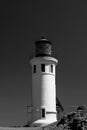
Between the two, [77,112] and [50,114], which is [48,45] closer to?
[50,114]

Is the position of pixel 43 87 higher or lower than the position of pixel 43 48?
lower

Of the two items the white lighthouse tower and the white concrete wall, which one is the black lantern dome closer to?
the white lighthouse tower

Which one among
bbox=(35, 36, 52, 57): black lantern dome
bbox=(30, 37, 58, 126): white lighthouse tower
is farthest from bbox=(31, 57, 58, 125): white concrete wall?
bbox=(35, 36, 52, 57): black lantern dome

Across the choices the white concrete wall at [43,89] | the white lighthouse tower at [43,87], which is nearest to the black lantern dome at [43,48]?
the white lighthouse tower at [43,87]

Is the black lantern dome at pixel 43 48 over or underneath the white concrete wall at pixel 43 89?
over

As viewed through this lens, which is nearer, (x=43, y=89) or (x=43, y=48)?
(x=43, y=89)

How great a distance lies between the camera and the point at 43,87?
32.2 meters

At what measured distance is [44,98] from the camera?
32.1m

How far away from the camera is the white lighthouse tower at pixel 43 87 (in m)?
32.0

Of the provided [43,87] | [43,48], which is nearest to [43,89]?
[43,87]

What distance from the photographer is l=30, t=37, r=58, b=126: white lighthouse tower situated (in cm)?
3200

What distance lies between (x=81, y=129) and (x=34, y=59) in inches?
418

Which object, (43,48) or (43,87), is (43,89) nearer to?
(43,87)

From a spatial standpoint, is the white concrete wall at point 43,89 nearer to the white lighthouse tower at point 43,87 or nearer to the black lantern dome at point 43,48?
the white lighthouse tower at point 43,87
